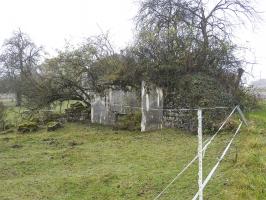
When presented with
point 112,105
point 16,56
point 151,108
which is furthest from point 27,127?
point 16,56

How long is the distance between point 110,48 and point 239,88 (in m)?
6.81

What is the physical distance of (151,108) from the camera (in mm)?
16016

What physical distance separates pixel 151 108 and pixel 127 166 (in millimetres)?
6131

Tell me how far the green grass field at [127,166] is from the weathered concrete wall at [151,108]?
1001 mm

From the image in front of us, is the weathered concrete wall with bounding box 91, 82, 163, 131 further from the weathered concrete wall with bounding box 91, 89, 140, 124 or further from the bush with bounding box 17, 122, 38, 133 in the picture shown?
the bush with bounding box 17, 122, 38, 133

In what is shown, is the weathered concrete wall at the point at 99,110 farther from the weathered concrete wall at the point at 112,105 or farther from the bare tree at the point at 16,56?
the bare tree at the point at 16,56

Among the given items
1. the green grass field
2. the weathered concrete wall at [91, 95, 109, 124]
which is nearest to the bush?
the green grass field

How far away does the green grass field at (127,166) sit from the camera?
748cm

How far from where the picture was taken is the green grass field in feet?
24.6

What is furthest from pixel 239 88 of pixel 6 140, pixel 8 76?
pixel 8 76

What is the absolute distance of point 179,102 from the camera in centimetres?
1519

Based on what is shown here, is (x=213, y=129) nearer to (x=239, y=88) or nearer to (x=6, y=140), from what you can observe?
(x=239, y=88)

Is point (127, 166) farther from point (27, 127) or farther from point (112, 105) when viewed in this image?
point (27, 127)

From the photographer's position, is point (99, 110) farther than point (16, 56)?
No
